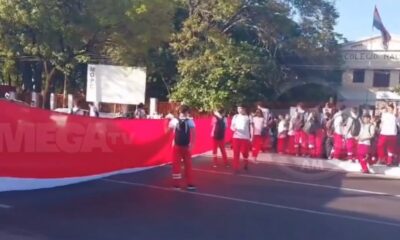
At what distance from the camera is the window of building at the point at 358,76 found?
50.3 metres

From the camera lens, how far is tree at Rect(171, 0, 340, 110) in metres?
31.0

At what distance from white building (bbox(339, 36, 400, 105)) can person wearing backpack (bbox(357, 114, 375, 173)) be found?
29.7 meters

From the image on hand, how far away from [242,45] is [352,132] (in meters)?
13.9

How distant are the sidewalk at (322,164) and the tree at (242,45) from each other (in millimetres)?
9378

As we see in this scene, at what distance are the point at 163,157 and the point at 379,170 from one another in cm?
675

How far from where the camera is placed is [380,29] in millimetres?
35375

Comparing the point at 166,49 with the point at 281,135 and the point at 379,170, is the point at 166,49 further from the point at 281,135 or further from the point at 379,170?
the point at 379,170

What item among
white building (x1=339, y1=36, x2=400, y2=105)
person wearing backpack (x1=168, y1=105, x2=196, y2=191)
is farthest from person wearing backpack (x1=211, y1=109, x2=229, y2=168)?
white building (x1=339, y1=36, x2=400, y2=105)

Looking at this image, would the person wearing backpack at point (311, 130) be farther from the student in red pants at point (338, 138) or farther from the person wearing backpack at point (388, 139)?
the person wearing backpack at point (388, 139)

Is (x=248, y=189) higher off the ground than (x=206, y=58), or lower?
lower

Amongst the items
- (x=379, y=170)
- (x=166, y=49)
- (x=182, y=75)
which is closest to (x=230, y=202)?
(x=379, y=170)

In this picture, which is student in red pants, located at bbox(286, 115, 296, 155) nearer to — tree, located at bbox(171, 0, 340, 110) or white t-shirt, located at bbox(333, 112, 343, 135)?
white t-shirt, located at bbox(333, 112, 343, 135)

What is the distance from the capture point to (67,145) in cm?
1232

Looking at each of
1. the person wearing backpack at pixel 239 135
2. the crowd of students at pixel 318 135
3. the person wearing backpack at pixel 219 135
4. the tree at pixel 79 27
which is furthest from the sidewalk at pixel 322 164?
the tree at pixel 79 27
